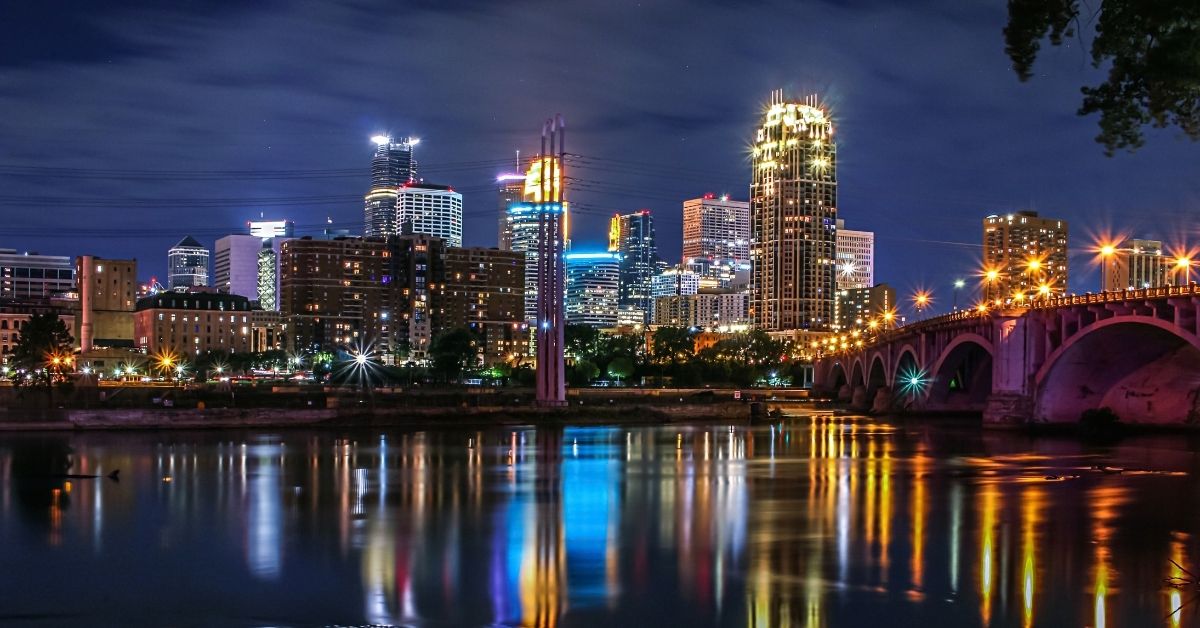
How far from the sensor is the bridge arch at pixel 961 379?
4112 inches

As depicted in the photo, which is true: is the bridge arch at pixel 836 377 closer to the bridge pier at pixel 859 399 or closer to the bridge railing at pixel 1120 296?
the bridge pier at pixel 859 399

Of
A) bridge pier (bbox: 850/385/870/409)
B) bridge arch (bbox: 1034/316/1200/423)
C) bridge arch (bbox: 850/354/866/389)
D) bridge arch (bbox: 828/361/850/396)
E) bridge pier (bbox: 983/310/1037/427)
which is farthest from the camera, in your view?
bridge arch (bbox: 828/361/850/396)

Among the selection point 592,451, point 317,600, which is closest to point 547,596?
point 317,600

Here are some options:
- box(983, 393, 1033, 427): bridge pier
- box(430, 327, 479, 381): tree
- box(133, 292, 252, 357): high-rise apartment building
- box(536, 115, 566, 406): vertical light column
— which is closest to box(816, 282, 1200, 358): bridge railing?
box(983, 393, 1033, 427): bridge pier

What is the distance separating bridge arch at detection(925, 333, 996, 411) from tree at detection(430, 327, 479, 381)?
2633 inches

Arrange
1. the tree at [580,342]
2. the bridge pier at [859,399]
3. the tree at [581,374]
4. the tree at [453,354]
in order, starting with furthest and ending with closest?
the tree at [580,342] → the tree at [453,354] → the tree at [581,374] → the bridge pier at [859,399]

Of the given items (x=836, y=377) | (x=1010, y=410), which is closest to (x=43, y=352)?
(x=1010, y=410)

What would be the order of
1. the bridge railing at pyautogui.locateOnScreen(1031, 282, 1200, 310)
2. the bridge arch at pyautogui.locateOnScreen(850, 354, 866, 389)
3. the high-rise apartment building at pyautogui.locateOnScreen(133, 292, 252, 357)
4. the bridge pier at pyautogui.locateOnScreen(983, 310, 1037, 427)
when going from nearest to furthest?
1. the bridge railing at pyautogui.locateOnScreen(1031, 282, 1200, 310)
2. the bridge pier at pyautogui.locateOnScreen(983, 310, 1037, 427)
3. the bridge arch at pyautogui.locateOnScreen(850, 354, 866, 389)
4. the high-rise apartment building at pyautogui.locateOnScreen(133, 292, 252, 357)

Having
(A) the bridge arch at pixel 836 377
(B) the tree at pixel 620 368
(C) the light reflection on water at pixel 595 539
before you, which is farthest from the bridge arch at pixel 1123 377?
(B) the tree at pixel 620 368

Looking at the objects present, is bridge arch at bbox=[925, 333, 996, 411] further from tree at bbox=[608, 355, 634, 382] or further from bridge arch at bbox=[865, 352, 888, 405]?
tree at bbox=[608, 355, 634, 382]

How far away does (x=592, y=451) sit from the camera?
6812 cm

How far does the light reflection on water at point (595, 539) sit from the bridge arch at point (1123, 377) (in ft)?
50.4

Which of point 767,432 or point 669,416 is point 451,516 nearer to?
point 767,432

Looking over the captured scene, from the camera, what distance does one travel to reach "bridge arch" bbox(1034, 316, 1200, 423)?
75.6 meters
